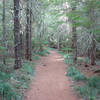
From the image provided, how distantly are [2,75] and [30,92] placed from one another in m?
1.77

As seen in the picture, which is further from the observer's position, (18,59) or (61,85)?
(18,59)

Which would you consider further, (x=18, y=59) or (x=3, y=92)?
(x=18, y=59)

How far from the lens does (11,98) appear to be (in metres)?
4.14

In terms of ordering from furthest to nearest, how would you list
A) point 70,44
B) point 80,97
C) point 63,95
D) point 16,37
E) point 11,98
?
point 70,44 → point 16,37 → point 63,95 → point 80,97 → point 11,98

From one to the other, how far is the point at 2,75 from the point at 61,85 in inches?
121

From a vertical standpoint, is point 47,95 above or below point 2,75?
below

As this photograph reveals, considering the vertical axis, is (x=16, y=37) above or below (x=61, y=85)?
above

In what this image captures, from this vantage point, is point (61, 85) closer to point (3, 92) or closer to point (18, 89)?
Answer: point (18, 89)

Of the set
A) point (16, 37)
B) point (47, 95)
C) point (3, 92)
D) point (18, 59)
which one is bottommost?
point (47, 95)

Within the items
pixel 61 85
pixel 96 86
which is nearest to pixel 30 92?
pixel 61 85

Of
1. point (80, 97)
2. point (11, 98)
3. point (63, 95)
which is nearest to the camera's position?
point (11, 98)

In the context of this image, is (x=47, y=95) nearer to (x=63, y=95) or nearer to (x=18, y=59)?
(x=63, y=95)

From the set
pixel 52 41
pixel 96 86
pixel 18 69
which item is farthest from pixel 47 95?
pixel 52 41

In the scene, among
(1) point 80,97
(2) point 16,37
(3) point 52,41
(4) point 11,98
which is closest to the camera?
(4) point 11,98
